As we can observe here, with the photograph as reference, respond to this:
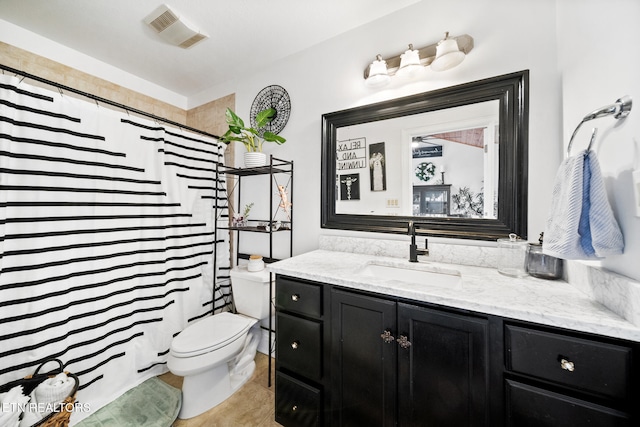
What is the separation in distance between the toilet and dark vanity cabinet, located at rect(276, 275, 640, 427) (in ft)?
1.45

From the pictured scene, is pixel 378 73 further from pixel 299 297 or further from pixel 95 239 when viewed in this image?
pixel 95 239

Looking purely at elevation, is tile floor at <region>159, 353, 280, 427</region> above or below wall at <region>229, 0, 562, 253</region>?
below

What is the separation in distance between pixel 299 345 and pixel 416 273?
75cm

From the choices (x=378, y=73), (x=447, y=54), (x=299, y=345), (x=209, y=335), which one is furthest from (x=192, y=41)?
(x=299, y=345)

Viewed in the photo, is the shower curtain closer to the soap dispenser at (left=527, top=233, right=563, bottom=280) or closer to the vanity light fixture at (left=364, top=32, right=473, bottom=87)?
the vanity light fixture at (left=364, top=32, right=473, bottom=87)

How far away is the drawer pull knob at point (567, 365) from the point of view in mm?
706

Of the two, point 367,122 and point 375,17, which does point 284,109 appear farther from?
point 375,17

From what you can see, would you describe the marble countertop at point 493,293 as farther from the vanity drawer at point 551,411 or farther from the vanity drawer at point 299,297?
the vanity drawer at point 551,411

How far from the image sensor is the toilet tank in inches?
70.7

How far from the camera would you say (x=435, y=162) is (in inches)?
55.1

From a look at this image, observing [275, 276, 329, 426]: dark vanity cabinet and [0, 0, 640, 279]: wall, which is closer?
[0, 0, 640, 279]: wall

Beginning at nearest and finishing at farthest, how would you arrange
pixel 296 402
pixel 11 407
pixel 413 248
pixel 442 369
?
pixel 442 369 → pixel 11 407 → pixel 296 402 → pixel 413 248

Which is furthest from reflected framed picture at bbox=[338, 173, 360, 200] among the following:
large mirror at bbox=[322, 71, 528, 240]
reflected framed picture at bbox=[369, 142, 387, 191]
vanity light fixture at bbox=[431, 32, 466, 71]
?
vanity light fixture at bbox=[431, 32, 466, 71]

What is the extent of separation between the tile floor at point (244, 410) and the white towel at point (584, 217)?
1.72m
